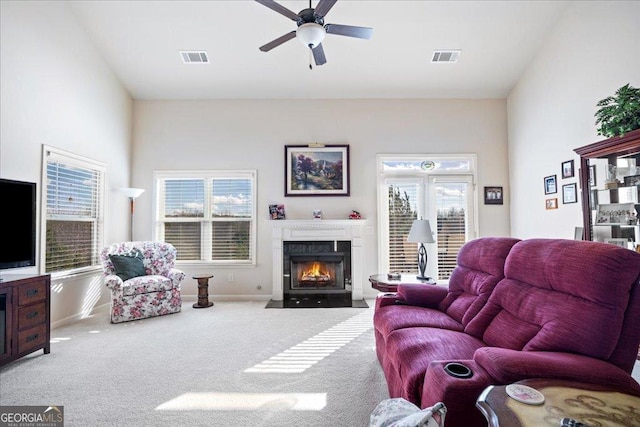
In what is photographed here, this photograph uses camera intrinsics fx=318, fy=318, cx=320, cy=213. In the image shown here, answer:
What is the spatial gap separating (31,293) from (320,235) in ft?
11.8

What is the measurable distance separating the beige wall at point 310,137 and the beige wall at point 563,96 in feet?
1.45

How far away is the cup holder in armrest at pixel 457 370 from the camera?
142 centimetres

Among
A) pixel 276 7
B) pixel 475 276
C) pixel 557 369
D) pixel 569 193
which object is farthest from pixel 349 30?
pixel 569 193

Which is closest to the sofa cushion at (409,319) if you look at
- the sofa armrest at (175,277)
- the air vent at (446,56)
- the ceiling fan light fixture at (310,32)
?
the ceiling fan light fixture at (310,32)

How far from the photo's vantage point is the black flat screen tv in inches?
115

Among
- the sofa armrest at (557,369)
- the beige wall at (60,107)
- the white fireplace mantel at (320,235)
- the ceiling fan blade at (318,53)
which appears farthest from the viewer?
the white fireplace mantel at (320,235)

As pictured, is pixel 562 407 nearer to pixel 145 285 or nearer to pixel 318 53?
pixel 318 53

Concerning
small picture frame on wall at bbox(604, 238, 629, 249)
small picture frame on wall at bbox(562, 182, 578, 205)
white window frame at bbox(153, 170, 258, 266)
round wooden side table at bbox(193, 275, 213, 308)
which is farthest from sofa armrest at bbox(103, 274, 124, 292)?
small picture frame on wall at bbox(562, 182, 578, 205)

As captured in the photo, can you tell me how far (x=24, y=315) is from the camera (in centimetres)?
284

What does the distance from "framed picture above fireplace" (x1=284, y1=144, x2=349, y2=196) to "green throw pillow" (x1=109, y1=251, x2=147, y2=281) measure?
8.04 feet

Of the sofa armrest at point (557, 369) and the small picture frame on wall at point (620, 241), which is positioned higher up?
the small picture frame on wall at point (620, 241)

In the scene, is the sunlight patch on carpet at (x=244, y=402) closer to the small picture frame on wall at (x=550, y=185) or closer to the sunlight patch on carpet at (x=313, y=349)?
the sunlight patch on carpet at (x=313, y=349)

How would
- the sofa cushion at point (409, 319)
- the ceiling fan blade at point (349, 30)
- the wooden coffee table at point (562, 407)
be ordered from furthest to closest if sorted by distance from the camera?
the ceiling fan blade at point (349, 30), the sofa cushion at point (409, 319), the wooden coffee table at point (562, 407)

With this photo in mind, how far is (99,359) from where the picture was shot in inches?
116
